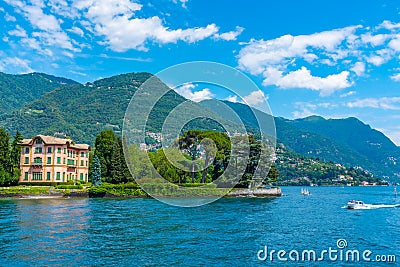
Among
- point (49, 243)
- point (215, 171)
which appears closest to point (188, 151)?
point (215, 171)

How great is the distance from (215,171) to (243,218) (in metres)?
37.0

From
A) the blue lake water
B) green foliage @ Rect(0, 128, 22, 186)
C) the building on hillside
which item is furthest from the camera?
the building on hillside

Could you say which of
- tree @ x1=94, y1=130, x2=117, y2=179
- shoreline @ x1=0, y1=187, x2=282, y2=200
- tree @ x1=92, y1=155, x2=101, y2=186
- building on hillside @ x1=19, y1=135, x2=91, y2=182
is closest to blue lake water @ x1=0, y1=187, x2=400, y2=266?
shoreline @ x1=0, y1=187, x2=282, y2=200

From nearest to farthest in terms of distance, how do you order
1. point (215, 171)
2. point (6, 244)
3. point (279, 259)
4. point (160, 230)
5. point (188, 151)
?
point (279, 259) < point (6, 244) < point (160, 230) < point (188, 151) < point (215, 171)

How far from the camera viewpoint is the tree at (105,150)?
73.2 metres

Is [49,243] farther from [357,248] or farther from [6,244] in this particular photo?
[357,248]

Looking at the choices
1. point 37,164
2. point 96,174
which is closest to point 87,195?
point 96,174

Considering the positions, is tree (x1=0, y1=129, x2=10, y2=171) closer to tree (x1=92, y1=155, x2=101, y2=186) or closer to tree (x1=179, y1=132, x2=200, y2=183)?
tree (x1=92, y1=155, x2=101, y2=186)

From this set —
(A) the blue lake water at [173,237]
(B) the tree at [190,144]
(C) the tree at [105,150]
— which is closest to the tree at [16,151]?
(C) the tree at [105,150]

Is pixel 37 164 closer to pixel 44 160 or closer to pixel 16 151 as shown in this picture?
pixel 44 160

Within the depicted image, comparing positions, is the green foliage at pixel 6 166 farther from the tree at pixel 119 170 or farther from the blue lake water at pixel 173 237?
the blue lake water at pixel 173 237

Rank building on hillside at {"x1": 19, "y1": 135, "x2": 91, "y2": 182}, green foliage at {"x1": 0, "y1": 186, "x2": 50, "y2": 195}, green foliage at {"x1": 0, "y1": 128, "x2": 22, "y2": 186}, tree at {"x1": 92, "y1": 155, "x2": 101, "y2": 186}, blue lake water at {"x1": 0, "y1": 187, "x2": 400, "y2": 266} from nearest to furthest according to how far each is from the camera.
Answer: blue lake water at {"x1": 0, "y1": 187, "x2": 400, "y2": 266}, green foliage at {"x1": 0, "y1": 186, "x2": 50, "y2": 195}, green foliage at {"x1": 0, "y1": 128, "x2": 22, "y2": 186}, tree at {"x1": 92, "y1": 155, "x2": 101, "y2": 186}, building on hillside at {"x1": 19, "y1": 135, "x2": 91, "y2": 182}

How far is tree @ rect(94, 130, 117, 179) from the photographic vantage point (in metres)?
73.2

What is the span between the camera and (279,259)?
1938 cm
